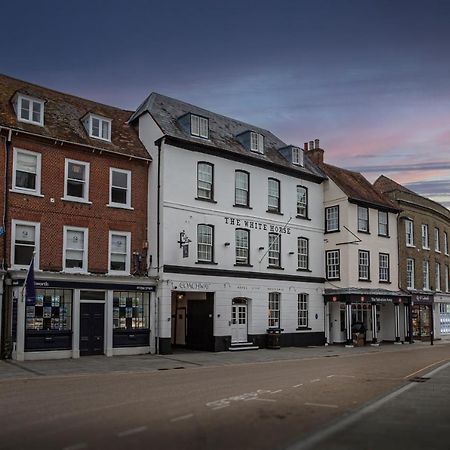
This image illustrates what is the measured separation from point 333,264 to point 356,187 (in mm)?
5968

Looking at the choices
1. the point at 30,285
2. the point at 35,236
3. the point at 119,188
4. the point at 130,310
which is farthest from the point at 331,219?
the point at 30,285

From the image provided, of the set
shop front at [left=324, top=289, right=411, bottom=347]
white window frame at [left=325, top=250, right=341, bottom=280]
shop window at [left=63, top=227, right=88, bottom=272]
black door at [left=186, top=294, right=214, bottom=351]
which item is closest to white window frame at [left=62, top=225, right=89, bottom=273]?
shop window at [left=63, top=227, right=88, bottom=272]

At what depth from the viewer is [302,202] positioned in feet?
117

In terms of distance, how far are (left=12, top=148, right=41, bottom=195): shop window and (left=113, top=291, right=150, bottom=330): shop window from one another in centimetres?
590

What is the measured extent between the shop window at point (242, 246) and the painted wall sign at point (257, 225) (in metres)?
0.37

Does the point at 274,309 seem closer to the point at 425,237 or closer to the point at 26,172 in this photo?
the point at 26,172

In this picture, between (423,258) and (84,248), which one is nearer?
(84,248)

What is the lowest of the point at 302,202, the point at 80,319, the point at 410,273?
the point at 80,319

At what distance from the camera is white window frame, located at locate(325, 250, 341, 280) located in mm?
36513

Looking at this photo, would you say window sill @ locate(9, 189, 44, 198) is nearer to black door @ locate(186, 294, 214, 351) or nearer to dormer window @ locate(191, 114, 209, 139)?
dormer window @ locate(191, 114, 209, 139)

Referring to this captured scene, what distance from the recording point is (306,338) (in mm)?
34562

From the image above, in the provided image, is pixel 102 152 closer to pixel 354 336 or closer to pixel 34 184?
pixel 34 184

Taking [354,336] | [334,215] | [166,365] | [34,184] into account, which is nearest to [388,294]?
[354,336]

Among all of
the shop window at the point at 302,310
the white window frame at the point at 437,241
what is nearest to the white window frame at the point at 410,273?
the white window frame at the point at 437,241
